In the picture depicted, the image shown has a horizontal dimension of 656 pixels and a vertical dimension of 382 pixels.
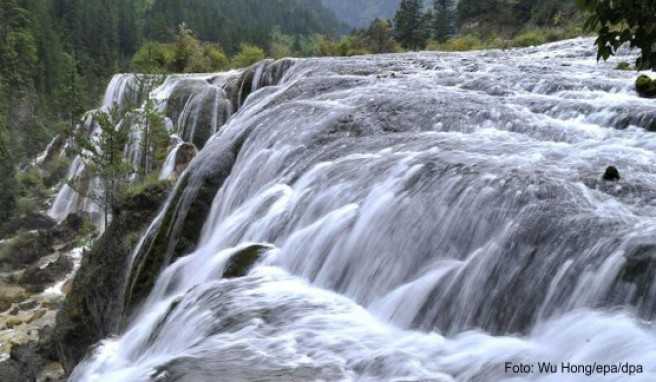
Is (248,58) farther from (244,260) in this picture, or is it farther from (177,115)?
(244,260)

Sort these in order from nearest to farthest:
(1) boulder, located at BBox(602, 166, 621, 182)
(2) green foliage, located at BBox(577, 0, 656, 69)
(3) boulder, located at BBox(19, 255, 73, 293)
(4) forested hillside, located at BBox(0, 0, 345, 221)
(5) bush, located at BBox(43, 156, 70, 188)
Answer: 1. (2) green foliage, located at BBox(577, 0, 656, 69)
2. (1) boulder, located at BBox(602, 166, 621, 182)
3. (3) boulder, located at BBox(19, 255, 73, 293)
4. (5) bush, located at BBox(43, 156, 70, 188)
5. (4) forested hillside, located at BBox(0, 0, 345, 221)

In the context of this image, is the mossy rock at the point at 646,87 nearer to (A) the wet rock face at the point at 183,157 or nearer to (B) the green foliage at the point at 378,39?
(A) the wet rock face at the point at 183,157

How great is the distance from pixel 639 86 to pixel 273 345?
997 cm

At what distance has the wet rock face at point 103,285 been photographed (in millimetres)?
11898

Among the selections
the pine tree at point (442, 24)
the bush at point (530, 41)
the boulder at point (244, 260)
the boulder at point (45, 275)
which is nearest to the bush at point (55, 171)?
the boulder at point (45, 275)

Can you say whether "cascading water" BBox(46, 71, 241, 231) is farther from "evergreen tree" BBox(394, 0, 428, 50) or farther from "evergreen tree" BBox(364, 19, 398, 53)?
"evergreen tree" BBox(394, 0, 428, 50)

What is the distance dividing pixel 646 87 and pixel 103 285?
456 inches

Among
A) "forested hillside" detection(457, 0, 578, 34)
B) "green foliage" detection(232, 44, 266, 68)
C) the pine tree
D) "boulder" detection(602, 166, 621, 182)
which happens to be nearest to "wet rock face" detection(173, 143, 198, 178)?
"boulder" detection(602, 166, 621, 182)

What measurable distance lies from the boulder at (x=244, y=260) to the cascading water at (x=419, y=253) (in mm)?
131

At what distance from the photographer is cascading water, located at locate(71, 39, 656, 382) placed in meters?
4.91

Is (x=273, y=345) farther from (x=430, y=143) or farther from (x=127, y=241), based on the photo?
(x=127, y=241)

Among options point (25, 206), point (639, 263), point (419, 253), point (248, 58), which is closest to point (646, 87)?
point (419, 253)

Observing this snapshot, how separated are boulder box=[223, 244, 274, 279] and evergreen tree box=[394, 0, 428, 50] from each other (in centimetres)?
4809

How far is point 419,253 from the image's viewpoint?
6418 mm
